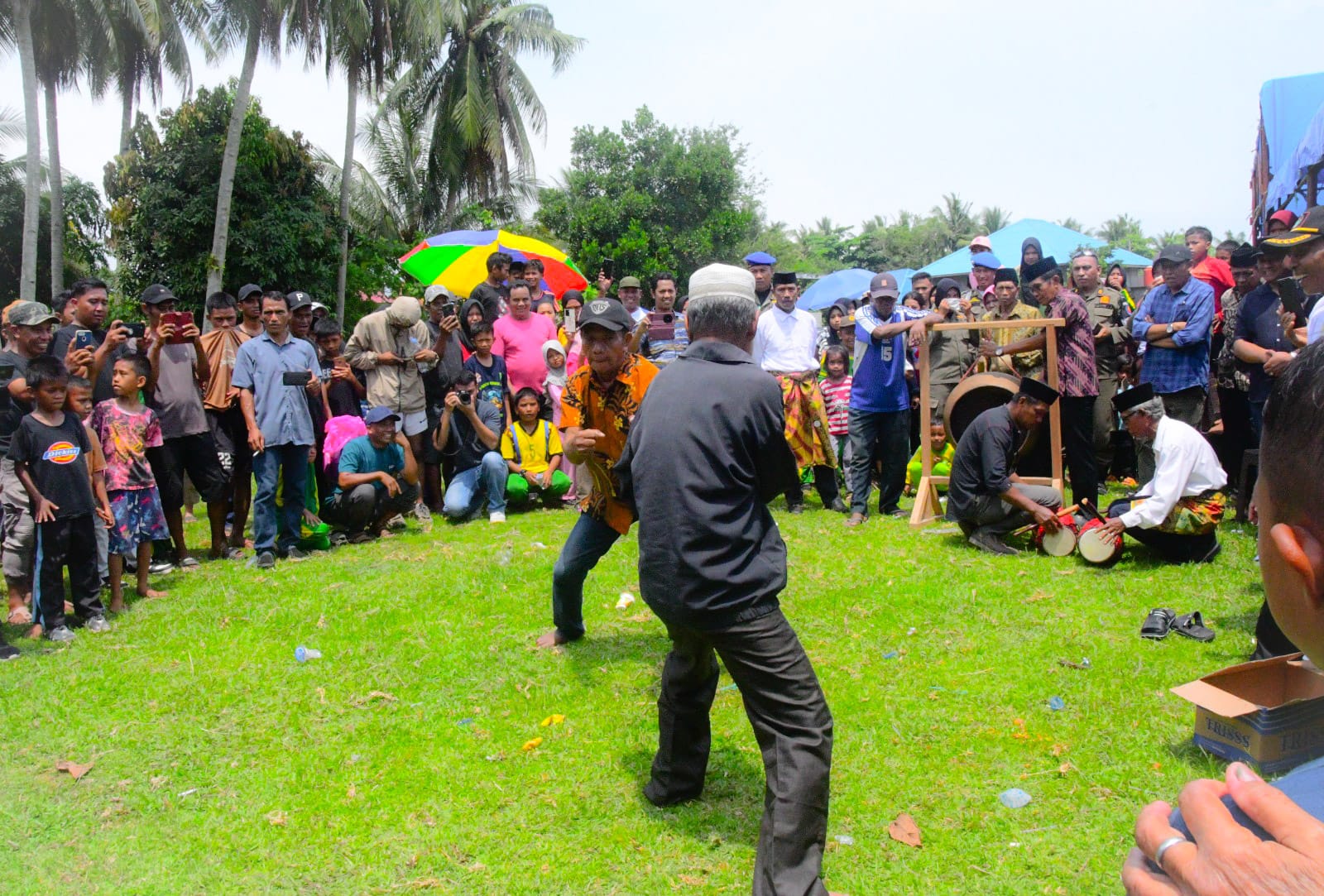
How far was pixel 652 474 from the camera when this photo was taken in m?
3.68

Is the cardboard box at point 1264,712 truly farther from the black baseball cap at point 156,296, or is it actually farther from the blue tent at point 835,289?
the blue tent at point 835,289

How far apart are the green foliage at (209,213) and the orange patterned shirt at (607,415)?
17.8m

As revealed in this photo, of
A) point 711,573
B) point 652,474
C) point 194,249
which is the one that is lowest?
point 711,573

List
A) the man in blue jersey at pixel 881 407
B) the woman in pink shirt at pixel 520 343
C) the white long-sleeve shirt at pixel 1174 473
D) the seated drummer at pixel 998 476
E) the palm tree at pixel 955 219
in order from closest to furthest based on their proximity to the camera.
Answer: the white long-sleeve shirt at pixel 1174 473
the seated drummer at pixel 998 476
the man in blue jersey at pixel 881 407
the woman in pink shirt at pixel 520 343
the palm tree at pixel 955 219

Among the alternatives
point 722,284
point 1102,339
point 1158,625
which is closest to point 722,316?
point 722,284

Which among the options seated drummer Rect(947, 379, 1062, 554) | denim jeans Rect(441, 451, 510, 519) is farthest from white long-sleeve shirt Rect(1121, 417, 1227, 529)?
denim jeans Rect(441, 451, 510, 519)

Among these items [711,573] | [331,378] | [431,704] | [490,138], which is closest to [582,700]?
[431,704]

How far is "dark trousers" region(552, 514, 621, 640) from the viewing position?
5543mm

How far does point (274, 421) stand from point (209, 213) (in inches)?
570

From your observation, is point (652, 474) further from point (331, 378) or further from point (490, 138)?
point (490, 138)

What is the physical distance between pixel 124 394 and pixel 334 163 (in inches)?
966

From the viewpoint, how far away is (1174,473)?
7145 mm

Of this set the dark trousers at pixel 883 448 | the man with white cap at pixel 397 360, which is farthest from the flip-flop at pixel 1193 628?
the man with white cap at pixel 397 360

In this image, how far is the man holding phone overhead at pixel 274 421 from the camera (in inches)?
332
